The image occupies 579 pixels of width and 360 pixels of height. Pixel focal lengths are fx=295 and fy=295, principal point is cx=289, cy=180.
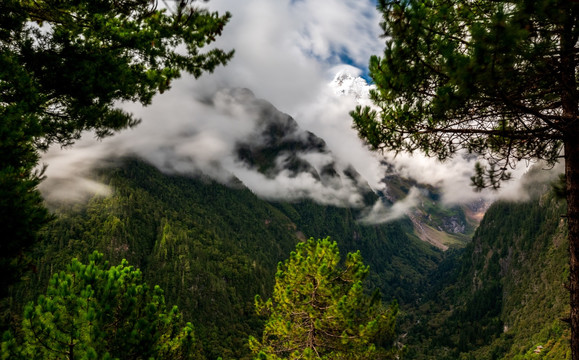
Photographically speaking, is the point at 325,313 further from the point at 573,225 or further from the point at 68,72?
the point at 68,72

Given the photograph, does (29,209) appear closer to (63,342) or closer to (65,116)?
(63,342)

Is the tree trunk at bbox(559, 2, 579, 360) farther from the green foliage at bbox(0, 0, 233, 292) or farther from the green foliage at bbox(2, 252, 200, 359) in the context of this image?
the green foliage at bbox(2, 252, 200, 359)

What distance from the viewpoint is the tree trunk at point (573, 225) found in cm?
562

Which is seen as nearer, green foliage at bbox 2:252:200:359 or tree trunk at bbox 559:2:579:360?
tree trunk at bbox 559:2:579:360

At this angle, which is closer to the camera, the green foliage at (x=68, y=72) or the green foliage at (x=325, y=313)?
the green foliage at (x=68, y=72)

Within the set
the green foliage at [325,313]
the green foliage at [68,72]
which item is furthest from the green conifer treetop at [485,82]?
the green foliage at [325,313]

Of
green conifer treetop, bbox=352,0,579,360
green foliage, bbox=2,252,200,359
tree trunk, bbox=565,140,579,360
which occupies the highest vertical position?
green conifer treetop, bbox=352,0,579,360

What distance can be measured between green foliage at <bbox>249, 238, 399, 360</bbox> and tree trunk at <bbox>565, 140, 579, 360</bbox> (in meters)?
6.61

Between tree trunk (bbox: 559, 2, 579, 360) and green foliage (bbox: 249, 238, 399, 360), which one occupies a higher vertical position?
tree trunk (bbox: 559, 2, 579, 360)

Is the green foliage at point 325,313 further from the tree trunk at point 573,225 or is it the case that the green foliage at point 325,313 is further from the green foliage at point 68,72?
the green foliage at point 68,72

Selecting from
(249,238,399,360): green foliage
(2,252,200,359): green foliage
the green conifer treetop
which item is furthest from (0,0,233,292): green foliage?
(249,238,399,360): green foliage

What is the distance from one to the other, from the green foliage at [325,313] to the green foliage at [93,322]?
5.63 m

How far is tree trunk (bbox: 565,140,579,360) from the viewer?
18.5ft

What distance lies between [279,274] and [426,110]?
10597mm
